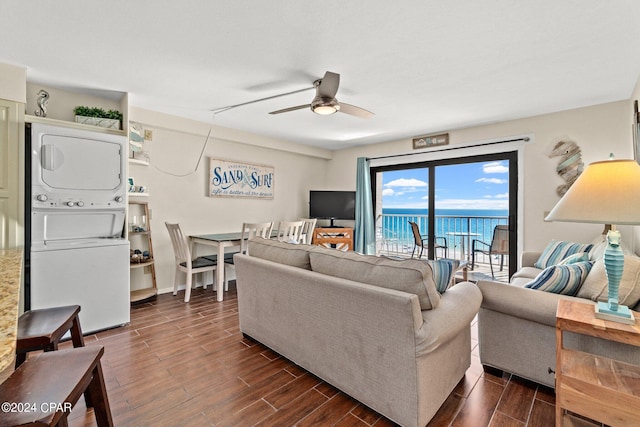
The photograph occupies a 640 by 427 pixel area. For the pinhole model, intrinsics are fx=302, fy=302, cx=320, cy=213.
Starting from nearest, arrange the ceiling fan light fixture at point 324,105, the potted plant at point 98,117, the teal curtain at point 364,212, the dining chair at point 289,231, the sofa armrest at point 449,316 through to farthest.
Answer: the sofa armrest at point 449,316, the ceiling fan light fixture at point 324,105, the potted plant at point 98,117, the dining chair at point 289,231, the teal curtain at point 364,212

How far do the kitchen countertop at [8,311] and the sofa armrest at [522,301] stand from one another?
88.1 inches

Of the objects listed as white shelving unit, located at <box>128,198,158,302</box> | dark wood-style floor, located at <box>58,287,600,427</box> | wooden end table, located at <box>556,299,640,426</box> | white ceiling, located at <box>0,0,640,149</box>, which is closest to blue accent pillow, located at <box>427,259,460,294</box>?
wooden end table, located at <box>556,299,640,426</box>

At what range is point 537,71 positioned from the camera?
2500mm

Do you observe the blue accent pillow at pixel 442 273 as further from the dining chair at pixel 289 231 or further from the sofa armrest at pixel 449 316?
the dining chair at pixel 289 231

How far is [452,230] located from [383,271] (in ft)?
14.2

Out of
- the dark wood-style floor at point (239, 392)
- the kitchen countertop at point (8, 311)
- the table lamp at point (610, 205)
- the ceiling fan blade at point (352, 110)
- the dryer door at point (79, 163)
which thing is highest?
the ceiling fan blade at point (352, 110)

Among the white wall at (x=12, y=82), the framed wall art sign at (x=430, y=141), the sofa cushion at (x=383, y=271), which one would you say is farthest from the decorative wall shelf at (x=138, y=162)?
the framed wall art sign at (x=430, y=141)

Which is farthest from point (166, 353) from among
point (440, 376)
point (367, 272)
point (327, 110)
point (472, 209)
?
point (472, 209)

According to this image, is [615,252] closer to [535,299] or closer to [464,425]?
[535,299]

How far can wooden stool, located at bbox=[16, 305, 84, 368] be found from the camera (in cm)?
133

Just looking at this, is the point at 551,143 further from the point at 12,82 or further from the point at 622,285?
the point at 12,82

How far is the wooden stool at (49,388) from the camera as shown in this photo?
825mm

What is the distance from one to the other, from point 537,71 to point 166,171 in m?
4.15

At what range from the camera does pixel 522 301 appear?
1.85 metres
